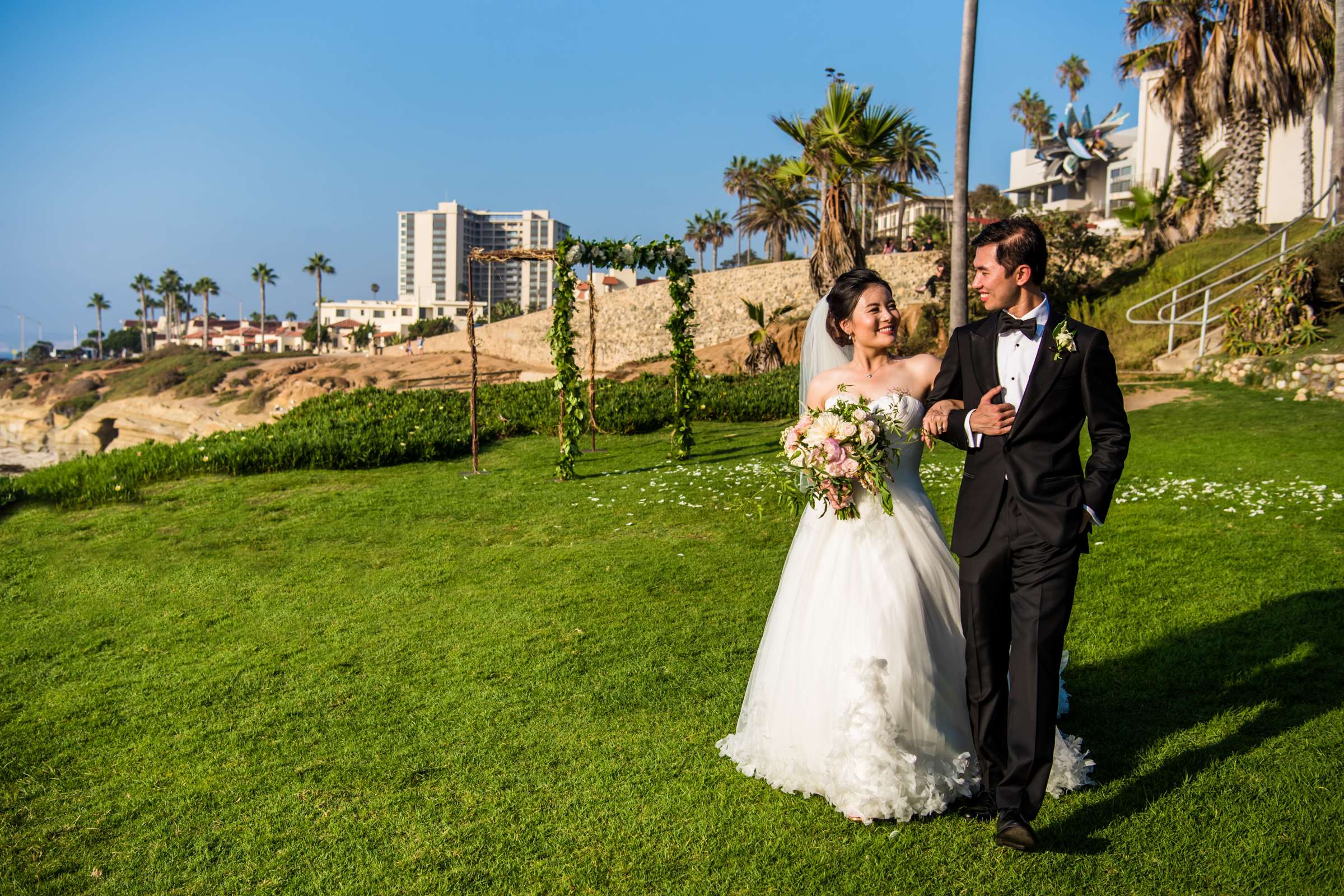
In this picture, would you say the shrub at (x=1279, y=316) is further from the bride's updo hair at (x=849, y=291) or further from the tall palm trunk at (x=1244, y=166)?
the bride's updo hair at (x=849, y=291)

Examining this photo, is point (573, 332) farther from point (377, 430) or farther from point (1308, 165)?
point (1308, 165)

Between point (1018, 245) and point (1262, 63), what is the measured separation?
25571 mm

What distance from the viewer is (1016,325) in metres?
3.51

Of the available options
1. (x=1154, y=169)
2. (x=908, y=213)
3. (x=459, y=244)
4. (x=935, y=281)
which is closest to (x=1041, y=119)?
(x=908, y=213)

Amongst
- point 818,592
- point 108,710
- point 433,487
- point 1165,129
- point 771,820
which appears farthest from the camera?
point 1165,129

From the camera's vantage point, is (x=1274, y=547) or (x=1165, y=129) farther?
(x=1165, y=129)

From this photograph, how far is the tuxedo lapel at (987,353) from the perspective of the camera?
11.7ft

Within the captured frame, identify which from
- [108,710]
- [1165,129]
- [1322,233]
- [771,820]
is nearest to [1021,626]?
[771,820]

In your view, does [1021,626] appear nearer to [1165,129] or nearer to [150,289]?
[1165,129]

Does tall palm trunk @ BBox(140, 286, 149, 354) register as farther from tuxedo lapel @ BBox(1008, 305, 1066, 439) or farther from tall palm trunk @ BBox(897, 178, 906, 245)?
tuxedo lapel @ BBox(1008, 305, 1066, 439)

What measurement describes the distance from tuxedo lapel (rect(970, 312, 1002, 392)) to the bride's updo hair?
504 mm

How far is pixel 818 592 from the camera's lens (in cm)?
402

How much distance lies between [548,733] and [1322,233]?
58.9ft

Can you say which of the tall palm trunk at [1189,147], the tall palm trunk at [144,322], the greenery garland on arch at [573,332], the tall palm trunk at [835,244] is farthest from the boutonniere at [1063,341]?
the tall palm trunk at [144,322]
